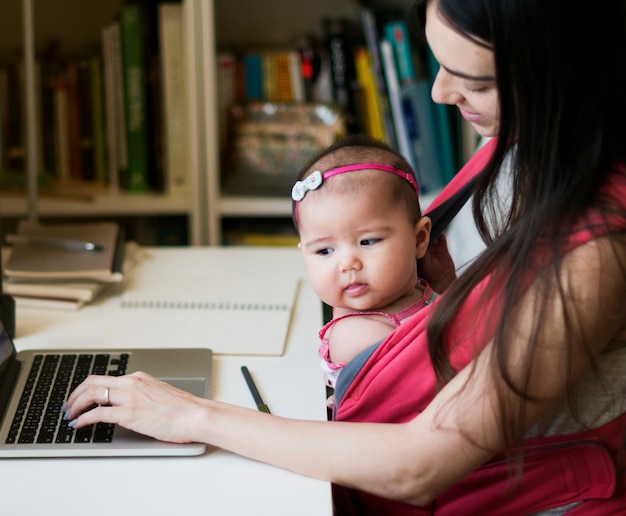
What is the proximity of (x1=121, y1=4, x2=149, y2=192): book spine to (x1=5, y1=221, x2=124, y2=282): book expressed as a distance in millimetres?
593

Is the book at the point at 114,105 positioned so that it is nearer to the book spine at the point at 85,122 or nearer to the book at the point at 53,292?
the book spine at the point at 85,122

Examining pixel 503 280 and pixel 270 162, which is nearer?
pixel 503 280

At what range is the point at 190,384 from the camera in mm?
1163

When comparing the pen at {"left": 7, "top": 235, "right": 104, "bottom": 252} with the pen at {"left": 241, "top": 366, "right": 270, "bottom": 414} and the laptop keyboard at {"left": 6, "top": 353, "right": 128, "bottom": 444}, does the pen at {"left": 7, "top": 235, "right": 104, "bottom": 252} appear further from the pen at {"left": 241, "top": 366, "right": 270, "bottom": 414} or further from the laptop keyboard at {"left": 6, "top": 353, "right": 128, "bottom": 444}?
the pen at {"left": 241, "top": 366, "right": 270, "bottom": 414}

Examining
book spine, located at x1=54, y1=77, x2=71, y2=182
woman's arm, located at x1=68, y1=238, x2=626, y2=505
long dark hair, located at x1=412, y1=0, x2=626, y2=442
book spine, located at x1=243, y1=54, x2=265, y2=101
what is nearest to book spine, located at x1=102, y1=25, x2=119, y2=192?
book spine, located at x1=54, y1=77, x2=71, y2=182

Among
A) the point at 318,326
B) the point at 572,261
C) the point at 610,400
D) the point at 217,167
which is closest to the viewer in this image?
the point at 572,261

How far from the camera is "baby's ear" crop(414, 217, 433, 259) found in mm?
1165

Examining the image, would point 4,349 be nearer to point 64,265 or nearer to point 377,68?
point 64,265

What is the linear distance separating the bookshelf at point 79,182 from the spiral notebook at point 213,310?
0.55 meters

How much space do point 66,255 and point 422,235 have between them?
69cm

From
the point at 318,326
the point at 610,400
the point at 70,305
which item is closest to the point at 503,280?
the point at 610,400

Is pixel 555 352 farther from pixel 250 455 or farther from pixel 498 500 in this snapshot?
pixel 250 455

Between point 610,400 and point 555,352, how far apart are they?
0.15 metres

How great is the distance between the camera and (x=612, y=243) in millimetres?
851
